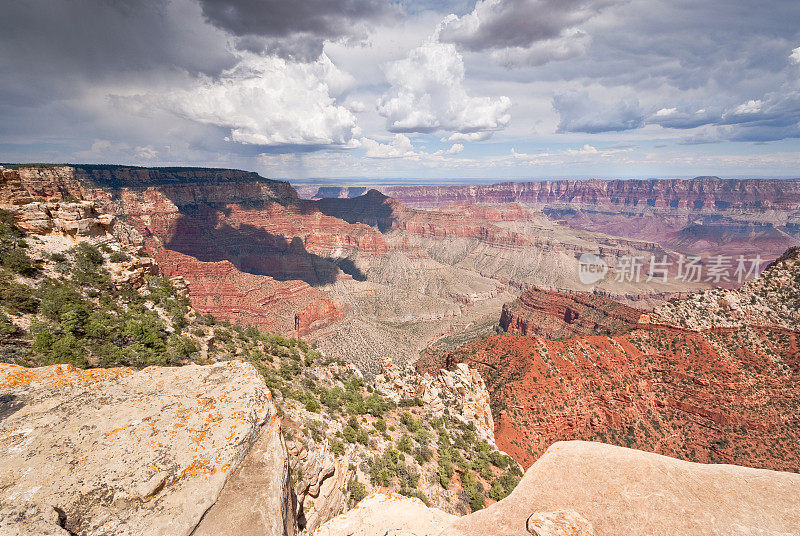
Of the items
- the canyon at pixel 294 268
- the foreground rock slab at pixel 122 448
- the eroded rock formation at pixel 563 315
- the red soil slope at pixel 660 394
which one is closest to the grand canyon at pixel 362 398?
the foreground rock slab at pixel 122 448

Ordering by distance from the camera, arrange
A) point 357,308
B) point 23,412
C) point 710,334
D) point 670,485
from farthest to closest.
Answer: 1. point 357,308
2. point 710,334
3. point 670,485
4. point 23,412

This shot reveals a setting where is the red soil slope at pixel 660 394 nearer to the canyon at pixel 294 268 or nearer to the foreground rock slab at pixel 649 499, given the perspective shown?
the foreground rock slab at pixel 649 499

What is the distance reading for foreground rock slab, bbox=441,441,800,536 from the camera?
9898mm

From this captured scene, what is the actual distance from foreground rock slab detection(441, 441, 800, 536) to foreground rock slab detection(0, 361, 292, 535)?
24.7 ft

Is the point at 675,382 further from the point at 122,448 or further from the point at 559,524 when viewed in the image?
the point at 122,448

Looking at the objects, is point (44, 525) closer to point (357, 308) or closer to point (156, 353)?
point (156, 353)

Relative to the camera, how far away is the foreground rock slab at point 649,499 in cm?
990

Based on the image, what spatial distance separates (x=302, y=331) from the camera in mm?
79250

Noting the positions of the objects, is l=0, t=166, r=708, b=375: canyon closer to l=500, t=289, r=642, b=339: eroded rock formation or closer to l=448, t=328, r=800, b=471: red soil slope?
l=500, t=289, r=642, b=339: eroded rock formation

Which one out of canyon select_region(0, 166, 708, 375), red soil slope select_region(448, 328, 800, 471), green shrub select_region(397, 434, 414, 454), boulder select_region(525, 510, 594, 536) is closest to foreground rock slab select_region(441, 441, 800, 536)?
boulder select_region(525, 510, 594, 536)

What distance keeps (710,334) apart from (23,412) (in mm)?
62459

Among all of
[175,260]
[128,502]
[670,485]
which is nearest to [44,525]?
[128,502]

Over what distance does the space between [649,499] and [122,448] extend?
52.5 ft

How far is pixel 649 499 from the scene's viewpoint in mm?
10891
